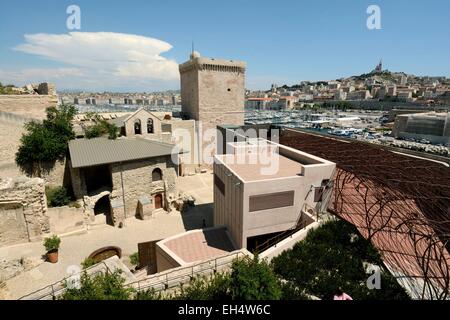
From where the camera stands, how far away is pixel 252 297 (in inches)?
312

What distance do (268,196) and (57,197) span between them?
18954mm

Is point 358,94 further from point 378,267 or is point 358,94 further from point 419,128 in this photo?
point 378,267

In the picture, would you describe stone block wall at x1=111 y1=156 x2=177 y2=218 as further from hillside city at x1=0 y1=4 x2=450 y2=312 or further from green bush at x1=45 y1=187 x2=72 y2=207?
green bush at x1=45 y1=187 x2=72 y2=207

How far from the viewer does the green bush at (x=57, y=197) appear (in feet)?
72.6

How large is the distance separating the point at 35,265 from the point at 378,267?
2032cm

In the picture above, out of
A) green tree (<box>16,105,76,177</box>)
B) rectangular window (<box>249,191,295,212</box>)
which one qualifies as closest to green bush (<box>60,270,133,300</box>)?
rectangular window (<box>249,191,295,212</box>)

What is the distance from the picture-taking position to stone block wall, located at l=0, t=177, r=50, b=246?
59.3 ft

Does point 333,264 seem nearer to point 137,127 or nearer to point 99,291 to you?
point 99,291

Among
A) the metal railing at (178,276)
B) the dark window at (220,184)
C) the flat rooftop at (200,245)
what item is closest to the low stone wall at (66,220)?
the flat rooftop at (200,245)

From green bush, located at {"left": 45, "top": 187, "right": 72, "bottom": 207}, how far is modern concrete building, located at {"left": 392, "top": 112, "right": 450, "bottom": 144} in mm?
79958

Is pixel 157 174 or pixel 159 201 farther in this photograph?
pixel 159 201

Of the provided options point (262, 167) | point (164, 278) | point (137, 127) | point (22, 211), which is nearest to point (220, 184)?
point (262, 167)

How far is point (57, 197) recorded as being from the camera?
72.8 ft
